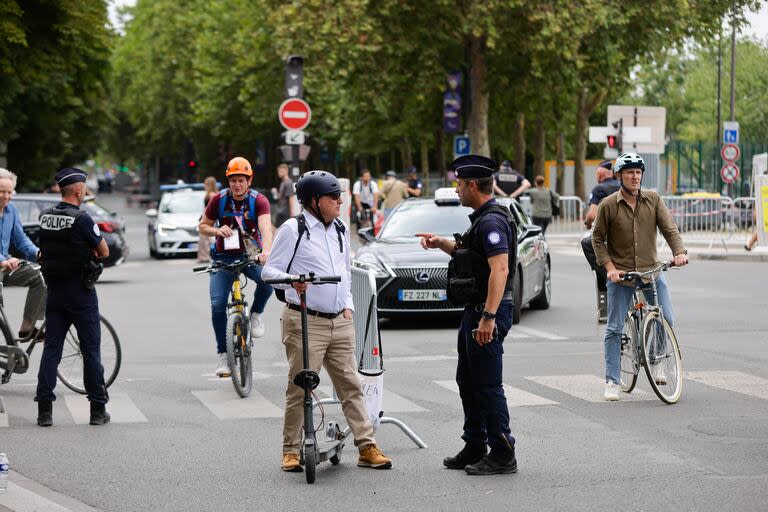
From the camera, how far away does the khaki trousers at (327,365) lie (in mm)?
7707

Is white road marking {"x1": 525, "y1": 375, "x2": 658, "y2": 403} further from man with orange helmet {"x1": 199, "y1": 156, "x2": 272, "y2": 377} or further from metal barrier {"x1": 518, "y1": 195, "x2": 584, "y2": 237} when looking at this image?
metal barrier {"x1": 518, "y1": 195, "x2": 584, "y2": 237}

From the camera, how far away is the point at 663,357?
Result: 400 inches

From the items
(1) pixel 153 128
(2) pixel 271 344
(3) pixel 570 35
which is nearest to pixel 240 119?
(1) pixel 153 128

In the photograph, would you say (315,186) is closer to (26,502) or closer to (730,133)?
(26,502)

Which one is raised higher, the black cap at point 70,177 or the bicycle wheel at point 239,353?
the black cap at point 70,177

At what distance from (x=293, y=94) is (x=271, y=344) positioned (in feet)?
39.8

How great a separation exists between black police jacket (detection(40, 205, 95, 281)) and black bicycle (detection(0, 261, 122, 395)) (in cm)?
103

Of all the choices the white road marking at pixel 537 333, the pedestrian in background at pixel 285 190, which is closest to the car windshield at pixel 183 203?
the pedestrian in background at pixel 285 190

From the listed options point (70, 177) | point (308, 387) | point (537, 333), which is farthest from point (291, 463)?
point (537, 333)

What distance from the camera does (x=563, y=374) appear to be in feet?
38.7

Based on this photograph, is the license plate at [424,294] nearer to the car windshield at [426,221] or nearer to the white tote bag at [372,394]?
the car windshield at [426,221]

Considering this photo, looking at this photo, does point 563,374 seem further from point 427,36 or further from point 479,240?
point 427,36

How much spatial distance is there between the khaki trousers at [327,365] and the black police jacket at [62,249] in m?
2.09

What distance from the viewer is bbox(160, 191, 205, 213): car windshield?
31875 mm
